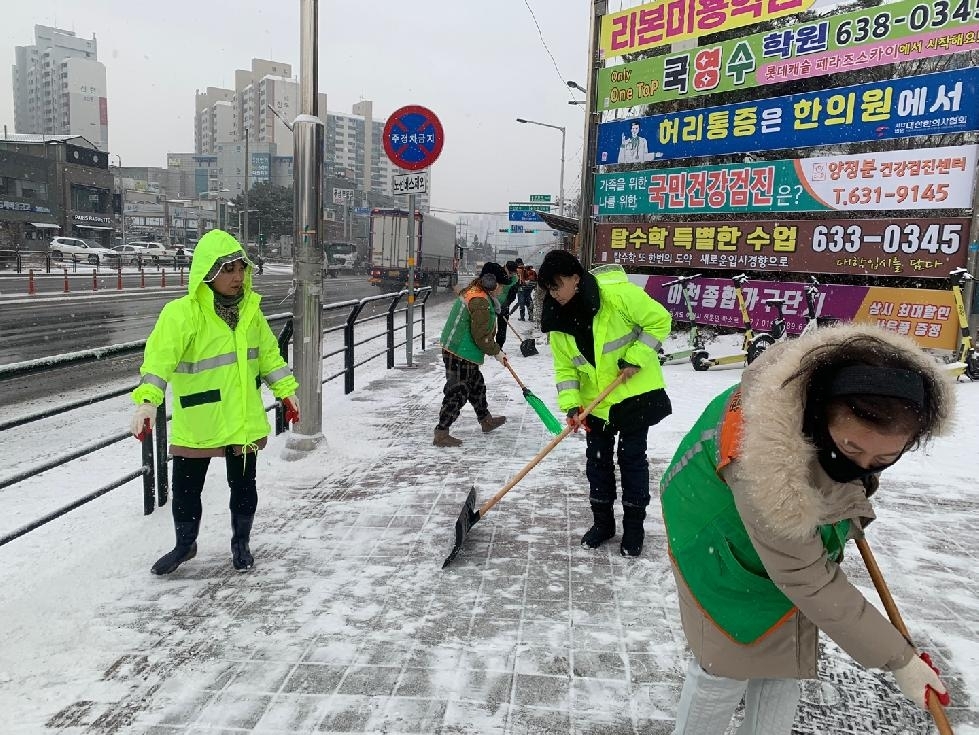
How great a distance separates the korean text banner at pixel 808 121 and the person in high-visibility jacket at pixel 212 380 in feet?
28.3

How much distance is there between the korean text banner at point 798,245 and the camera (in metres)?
8.37

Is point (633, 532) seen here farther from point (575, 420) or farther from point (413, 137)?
point (413, 137)

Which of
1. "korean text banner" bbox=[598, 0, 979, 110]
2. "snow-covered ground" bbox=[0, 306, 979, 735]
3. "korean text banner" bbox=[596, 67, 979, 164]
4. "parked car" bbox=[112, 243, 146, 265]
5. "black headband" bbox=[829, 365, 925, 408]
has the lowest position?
"snow-covered ground" bbox=[0, 306, 979, 735]

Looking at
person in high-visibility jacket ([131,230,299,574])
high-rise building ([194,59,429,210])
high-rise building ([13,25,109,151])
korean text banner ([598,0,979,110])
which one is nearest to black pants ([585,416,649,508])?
person in high-visibility jacket ([131,230,299,574])

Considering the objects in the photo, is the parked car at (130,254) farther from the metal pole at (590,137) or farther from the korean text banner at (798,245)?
the korean text banner at (798,245)

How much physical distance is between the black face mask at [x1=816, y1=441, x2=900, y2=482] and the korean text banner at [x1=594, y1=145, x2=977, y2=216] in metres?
8.71

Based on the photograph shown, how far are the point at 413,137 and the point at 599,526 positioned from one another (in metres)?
5.79

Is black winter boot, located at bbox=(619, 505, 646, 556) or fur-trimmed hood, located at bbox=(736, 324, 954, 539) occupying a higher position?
fur-trimmed hood, located at bbox=(736, 324, 954, 539)

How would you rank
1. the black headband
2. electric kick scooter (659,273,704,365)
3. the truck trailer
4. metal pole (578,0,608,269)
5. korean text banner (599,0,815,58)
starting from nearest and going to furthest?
the black headband → korean text banner (599,0,815,58) → electric kick scooter (659,273,704,365) → metal pole (578,0,608,269) → the truck trailer

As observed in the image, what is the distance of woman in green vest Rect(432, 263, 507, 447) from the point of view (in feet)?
19.6

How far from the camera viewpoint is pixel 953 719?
7.77 ft

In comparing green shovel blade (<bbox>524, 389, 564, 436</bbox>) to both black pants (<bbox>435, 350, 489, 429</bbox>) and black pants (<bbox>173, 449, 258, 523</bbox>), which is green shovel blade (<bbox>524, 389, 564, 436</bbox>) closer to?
black pants (<bbox>435, 350, 489, 429</bbox>)

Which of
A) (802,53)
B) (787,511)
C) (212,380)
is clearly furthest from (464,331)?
(802,53)

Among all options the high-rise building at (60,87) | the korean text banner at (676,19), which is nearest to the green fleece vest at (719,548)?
the korean text banner at (676,19)
